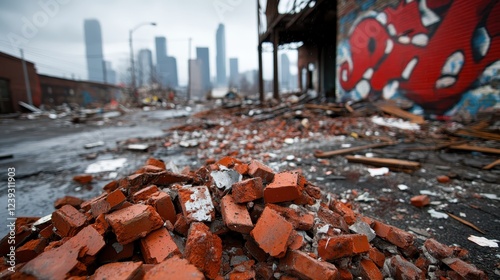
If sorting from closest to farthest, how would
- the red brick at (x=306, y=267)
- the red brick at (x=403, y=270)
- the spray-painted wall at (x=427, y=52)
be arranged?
the red brick at (x=306, y=267) → the red brick at (x=403, y=270) → the spray-painted wall at (x=427, y=52)

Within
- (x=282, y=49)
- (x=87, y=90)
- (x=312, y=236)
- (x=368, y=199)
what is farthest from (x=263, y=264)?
(x=87, y=90)

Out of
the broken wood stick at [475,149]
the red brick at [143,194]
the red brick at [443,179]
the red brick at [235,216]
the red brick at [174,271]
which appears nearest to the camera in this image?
the red brick at [174,271]

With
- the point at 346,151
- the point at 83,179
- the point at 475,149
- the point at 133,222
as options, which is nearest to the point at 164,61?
the point at 83,179

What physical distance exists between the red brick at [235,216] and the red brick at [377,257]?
738 millimetres

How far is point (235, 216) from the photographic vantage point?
138 cm

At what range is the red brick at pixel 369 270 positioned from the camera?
1.25 meters

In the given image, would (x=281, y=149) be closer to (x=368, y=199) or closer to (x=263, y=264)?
(x=368, y=199)

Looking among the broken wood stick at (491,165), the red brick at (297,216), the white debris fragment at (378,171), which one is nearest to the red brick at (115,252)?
the red brick at (297,216)

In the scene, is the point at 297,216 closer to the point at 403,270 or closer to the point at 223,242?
the point at 223,242

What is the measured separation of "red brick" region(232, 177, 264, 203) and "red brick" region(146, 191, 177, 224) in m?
0.42

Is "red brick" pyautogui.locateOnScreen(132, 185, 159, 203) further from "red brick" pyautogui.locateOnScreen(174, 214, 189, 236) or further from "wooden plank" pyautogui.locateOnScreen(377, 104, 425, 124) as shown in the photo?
"wooden plank" pyautogui.locateOnScreen(377, 104, 425, 124)

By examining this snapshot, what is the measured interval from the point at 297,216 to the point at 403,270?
2.00ft

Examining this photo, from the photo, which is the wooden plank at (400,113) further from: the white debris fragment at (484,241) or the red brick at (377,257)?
the red brick at (377,257)

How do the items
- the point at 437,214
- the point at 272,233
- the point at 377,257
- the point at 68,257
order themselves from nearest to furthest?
the point at 68,257, the point at 272,233, the point at 377,257, the point at 437,214
